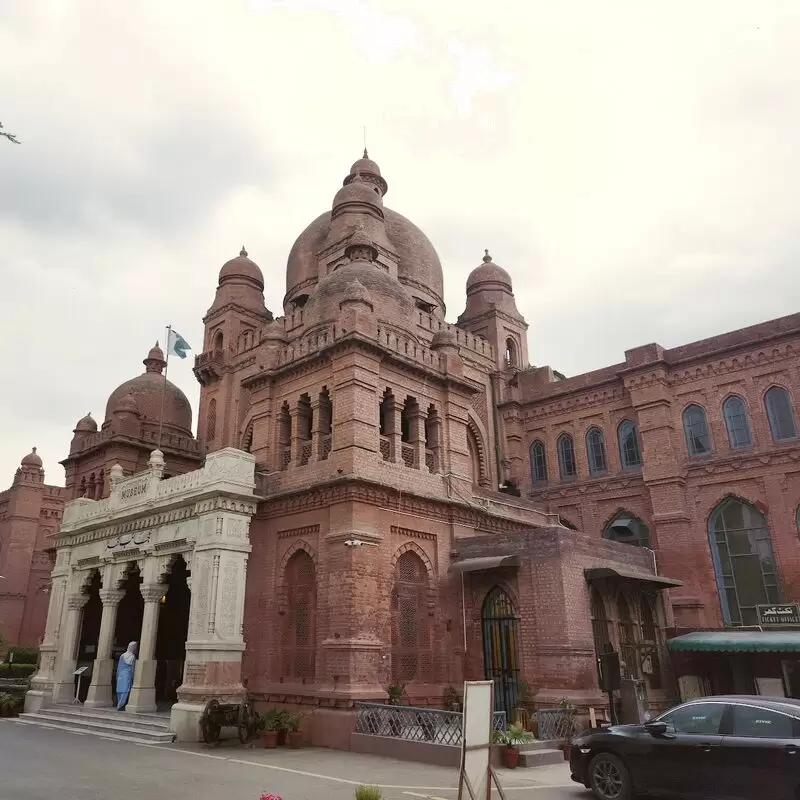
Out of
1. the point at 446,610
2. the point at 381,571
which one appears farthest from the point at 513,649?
the point at 381,571

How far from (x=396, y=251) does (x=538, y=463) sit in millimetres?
10639

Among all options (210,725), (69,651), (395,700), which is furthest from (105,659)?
(395,700)

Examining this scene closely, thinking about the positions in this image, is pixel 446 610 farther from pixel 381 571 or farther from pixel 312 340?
pixel 312 340

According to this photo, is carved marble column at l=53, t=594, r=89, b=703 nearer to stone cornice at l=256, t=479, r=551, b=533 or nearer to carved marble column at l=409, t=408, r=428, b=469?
stone cornice at l=256, t=479, r=551, b=533

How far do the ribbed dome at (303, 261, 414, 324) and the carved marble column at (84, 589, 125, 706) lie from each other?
1052cm

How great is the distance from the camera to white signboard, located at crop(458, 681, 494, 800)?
25.0 feet

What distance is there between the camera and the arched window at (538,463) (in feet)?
91.0

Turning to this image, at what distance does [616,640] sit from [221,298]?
67.1 ft

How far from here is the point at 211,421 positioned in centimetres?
2666

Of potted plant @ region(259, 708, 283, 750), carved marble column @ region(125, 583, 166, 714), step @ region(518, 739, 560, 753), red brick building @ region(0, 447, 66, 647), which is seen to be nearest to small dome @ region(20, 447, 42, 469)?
red brick building @ region(0, 447, 66, 647)

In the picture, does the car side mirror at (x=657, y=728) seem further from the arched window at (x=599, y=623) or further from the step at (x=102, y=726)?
the step at (x=102, y=726)

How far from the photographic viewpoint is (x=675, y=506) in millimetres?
23266

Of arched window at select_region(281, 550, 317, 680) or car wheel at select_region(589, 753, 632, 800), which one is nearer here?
car wheel at select_region(589, 753, 632, 800)

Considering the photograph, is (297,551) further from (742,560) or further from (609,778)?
(742,560)
